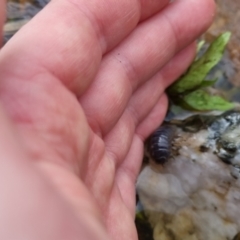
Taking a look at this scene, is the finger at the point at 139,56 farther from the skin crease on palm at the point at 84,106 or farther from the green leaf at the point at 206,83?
the green leaf at the point at 206,83

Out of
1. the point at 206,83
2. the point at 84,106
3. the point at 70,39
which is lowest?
the point at 206,83

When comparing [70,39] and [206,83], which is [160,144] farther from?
[70,39]

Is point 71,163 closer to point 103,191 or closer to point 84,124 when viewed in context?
point 84,124

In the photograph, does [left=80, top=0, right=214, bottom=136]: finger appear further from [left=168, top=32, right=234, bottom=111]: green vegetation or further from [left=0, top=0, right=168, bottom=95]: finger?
[left=168, top=32, right=234, bottom=111]: green vegetation

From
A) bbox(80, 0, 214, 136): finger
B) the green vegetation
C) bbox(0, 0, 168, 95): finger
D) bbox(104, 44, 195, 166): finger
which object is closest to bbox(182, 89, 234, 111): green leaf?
the green vegetation

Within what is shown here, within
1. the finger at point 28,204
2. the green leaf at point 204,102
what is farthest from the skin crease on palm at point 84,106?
the green leaf at point 204,102

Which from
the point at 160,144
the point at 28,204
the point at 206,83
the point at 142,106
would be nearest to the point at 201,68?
the point at 206,83
